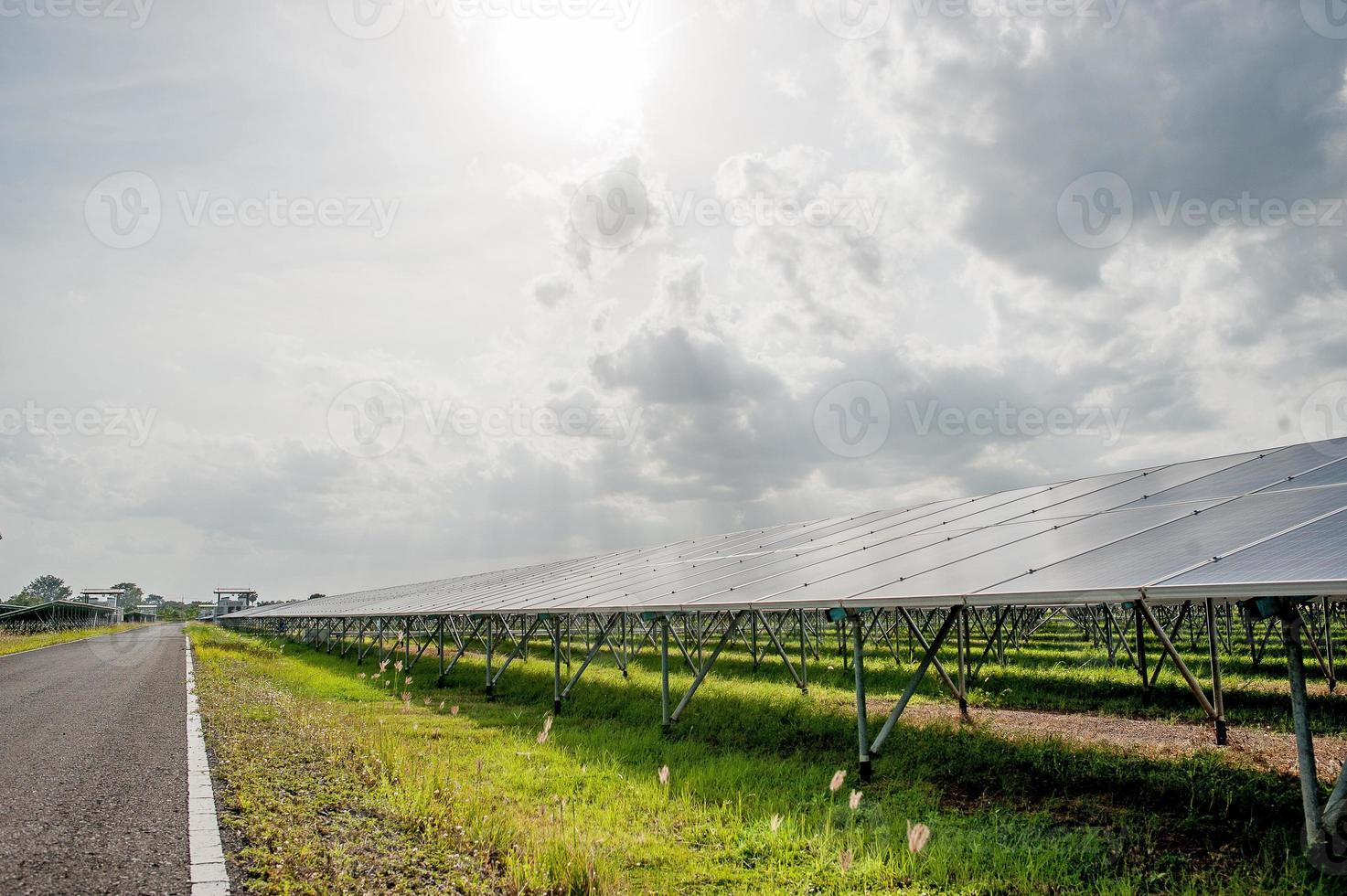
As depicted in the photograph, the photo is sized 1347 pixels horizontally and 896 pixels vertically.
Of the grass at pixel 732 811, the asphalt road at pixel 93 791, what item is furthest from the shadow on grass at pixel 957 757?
the asphalt road at pixel 93 791

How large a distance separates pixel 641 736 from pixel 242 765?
5.11 meters

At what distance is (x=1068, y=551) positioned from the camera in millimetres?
8359

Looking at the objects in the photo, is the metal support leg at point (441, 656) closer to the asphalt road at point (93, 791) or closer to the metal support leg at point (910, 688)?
the asphalt road at point (93, 791)

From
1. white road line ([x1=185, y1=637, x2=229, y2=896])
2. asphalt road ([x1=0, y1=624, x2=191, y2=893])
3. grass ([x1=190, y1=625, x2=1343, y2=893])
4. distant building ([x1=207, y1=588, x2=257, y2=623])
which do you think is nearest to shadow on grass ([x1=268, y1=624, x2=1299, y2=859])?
grass ([x1=190, y1=625, x2=1343, y2=893])

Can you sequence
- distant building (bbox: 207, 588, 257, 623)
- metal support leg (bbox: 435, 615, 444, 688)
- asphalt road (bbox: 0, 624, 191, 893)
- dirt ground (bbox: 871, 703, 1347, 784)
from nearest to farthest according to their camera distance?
asphalt road (bbox: 0, 624, 191, 893) < dirt ground (bbox: 871, 703, 1347, 784) < metal support leg (bbox: 435, 615, 444, 688) < distant building (bbox: 207, 588, 257, 623)

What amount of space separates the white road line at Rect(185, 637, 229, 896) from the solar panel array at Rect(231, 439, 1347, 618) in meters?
5.73

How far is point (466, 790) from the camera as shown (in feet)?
25.4

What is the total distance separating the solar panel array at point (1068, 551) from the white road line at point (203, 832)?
573cm

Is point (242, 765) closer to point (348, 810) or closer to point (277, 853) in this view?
point (348, 810)

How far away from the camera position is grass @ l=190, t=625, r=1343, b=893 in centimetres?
563

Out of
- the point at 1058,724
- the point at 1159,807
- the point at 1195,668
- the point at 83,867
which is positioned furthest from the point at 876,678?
the point at 83,867

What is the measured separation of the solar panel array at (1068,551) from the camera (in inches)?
240

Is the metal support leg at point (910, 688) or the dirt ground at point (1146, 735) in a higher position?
the metal support leg at point (910, 688)

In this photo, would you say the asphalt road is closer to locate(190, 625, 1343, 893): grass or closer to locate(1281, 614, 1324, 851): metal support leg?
locate(190, 625, 1343, 893): grass
